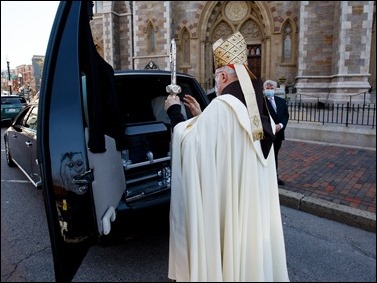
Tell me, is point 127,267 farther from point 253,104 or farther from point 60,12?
point 60,12

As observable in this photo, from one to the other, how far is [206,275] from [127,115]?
2428 millimetres

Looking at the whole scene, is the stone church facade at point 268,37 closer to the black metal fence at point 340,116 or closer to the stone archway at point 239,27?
the stone archway at point 239,27

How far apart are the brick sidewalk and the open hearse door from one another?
9.54 ft

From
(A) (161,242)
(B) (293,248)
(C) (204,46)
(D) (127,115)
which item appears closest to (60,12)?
(D) (127,115)

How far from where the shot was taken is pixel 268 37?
18.1 metres

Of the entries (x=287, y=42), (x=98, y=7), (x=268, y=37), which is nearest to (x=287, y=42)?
(x=287, y=42)

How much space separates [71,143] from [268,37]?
1816 centimetres

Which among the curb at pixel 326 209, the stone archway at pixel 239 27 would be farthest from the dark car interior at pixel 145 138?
the stone archway at pixel 239 27

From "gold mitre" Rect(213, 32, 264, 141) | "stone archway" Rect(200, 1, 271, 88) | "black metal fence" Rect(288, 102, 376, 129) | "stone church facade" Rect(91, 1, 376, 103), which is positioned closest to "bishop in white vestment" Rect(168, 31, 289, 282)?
"gold mitre" Rect(213, 32, 264, 141)

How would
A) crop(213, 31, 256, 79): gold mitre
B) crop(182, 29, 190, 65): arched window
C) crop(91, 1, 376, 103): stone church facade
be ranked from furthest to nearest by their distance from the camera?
crop(182, 29, 190, 65): arched window, crop(91, 1, 376, 103): stone church facade, crop(213, 31, 256, 79): gold mitre

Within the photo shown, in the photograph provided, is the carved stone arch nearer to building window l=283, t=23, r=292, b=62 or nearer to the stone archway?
the stone archway

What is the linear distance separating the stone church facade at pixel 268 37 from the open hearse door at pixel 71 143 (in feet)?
47.8

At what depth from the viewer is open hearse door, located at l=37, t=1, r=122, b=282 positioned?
6.20 ft

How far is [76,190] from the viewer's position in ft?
6.68
